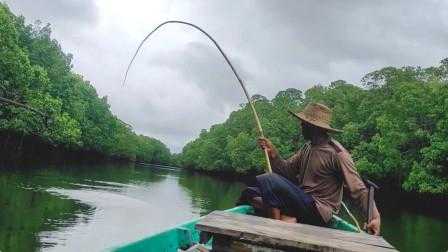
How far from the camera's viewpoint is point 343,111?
55.6 meters

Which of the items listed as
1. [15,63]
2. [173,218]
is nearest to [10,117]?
[15,63]

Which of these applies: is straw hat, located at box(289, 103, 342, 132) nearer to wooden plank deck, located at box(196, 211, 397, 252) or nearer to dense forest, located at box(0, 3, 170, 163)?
wooden plank deck, located at box(196, 211, 397, 252)

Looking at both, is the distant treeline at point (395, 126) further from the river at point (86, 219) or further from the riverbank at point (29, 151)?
the riverbank at point (29, 151)

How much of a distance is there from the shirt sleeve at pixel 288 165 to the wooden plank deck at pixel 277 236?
272 cm

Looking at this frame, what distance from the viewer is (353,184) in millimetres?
5785

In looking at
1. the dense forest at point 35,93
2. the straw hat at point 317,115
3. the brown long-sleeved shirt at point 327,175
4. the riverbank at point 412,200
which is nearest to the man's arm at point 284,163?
the brown long-sleeved shirt at point 327,175

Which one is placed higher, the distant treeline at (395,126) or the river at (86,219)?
the distant treeline at (395,126)

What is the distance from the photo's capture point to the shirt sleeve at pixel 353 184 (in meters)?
5.73

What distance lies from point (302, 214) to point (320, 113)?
1.18 meters

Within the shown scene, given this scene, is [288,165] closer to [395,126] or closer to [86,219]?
[86,219]

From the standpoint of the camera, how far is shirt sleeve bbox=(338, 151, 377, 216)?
5734 millimetres

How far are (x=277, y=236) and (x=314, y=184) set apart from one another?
2.75 metres

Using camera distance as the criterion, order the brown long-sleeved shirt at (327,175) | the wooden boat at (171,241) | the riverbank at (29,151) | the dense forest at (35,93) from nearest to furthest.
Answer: the wooden boat at (171,241), the brown long-sleeved shirt at (327,175), the dense forest at (35,93), the riverbank at (29,151)

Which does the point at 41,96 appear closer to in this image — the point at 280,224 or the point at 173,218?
the point at 173,218
